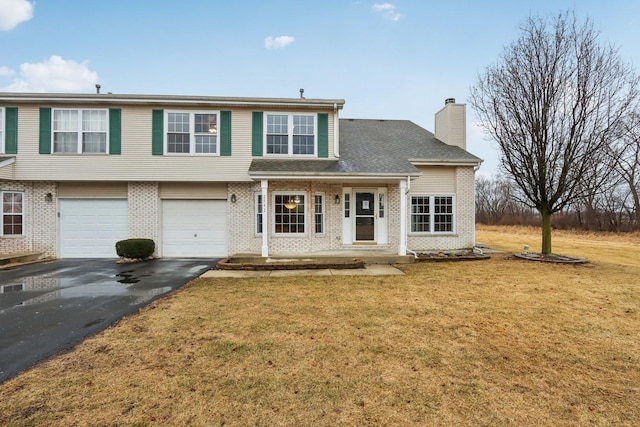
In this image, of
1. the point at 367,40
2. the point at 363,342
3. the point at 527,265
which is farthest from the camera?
the point at 367,40

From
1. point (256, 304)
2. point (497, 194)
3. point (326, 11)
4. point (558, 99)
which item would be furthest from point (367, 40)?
point (497, 194)

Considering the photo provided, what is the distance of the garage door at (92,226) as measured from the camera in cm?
1156

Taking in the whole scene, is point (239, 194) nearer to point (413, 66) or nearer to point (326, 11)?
point (326, 11)

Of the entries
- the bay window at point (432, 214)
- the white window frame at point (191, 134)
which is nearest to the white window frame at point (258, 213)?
the white window frame at point (191, 134)

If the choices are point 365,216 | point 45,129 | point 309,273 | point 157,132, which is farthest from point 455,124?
point 45,129

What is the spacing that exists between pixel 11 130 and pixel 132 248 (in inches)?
236

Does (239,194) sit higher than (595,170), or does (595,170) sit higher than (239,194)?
(595,170)

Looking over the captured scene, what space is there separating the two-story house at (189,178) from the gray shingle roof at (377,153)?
Answer: 11cm

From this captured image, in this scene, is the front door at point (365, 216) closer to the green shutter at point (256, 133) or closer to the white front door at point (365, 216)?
the white front door at point (365, 216)

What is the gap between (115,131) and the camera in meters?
11.1

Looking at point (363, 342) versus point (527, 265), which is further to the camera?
point (527, 265)

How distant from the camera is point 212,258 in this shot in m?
11.5

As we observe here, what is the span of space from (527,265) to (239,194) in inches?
410

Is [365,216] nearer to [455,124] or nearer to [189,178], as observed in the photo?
[455,124]
